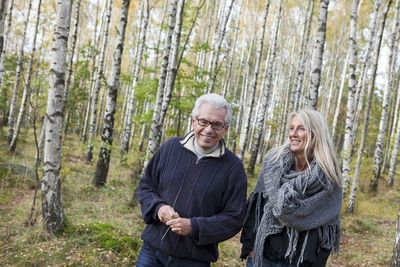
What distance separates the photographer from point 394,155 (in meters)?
12.7

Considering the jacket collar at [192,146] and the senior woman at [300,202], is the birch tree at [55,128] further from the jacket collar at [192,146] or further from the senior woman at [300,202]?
the senior woman at [300,202]

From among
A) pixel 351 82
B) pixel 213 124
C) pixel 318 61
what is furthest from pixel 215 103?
pixel 351 82

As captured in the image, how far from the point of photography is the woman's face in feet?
7.00

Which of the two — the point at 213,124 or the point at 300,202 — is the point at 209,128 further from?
the point at 300,202

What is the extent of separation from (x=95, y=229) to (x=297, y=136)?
129 inches

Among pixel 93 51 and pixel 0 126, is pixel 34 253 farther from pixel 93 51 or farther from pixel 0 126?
pixel 0 126

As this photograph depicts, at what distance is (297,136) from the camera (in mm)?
2168

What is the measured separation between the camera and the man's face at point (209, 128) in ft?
6.47

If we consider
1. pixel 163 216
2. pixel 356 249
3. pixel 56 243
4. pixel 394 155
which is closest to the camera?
pixel 163 216

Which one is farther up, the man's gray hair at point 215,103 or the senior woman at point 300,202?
the man's gray hair at point 215,103

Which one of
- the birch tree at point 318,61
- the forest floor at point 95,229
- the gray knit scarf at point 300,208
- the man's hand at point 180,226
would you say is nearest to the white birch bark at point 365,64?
the forest floor at point 95,229

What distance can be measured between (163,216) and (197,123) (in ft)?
2.18

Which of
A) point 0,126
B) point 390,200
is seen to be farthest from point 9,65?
point 390,200

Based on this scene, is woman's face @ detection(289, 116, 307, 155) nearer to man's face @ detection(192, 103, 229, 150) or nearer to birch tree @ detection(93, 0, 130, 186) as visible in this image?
man's face @ detection(192, 103, 229, 150)
